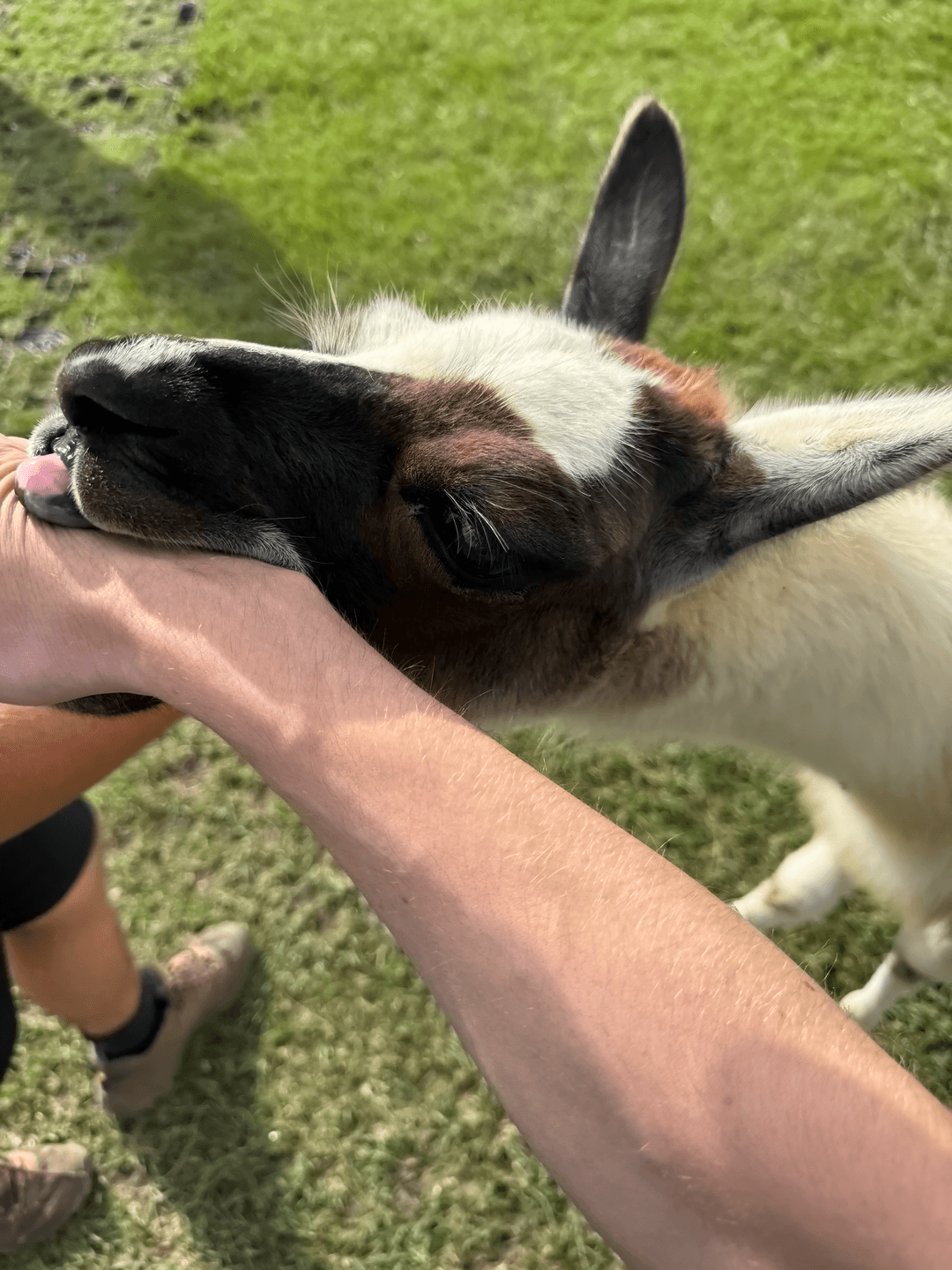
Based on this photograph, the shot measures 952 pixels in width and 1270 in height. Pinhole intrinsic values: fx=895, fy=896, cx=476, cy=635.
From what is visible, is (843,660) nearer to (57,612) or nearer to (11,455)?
(57,612)

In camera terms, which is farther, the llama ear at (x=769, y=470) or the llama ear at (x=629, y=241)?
the llama ear at (x=629, y=241)

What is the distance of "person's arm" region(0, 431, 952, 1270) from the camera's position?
972mm

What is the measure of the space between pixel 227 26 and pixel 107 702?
19.0ft

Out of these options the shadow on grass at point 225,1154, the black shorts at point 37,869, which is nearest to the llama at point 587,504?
the black shorts at point 37,869

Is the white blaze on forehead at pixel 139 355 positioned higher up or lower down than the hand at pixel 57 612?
higher up

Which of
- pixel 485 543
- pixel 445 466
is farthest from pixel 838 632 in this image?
pixel 445 466

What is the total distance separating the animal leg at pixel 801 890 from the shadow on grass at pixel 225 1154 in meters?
1.76

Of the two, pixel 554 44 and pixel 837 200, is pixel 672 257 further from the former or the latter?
pixel 554 44

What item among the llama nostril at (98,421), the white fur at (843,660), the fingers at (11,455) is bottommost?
the white fur at (843,660)

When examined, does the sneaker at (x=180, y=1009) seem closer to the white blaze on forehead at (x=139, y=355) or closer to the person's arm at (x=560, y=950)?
the person's arm at (x=560, y=950)

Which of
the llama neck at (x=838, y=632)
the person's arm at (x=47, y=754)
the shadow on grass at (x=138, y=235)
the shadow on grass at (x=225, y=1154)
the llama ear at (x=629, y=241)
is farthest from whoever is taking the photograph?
the shadow on grass at (x=138, y=235)

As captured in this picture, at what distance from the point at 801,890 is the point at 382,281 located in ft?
11.8

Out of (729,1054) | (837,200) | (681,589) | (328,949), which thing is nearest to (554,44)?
(837,200)

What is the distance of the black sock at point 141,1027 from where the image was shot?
2891mm
